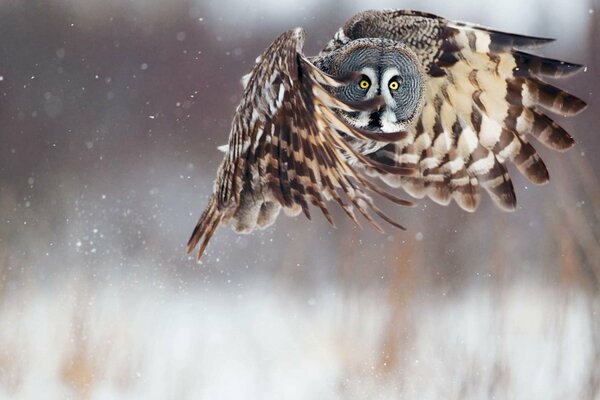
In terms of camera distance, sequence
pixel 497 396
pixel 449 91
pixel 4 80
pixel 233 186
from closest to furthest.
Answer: pixel 233 186, pixel 449 91, pixel 497 396, pixel 4 80

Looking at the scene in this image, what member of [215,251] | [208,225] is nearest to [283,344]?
[215,251]

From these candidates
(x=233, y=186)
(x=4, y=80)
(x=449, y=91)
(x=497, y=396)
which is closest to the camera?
(x=233, y=186)

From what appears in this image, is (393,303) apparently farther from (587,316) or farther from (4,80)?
(4,80)

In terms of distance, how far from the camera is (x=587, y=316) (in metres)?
2.94

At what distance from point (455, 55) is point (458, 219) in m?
1.51

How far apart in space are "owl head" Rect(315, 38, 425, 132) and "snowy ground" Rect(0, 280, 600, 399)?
149 centimetres

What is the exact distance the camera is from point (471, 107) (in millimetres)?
1663

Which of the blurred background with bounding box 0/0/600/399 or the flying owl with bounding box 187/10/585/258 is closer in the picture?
the flying owl with bounding box 187/10/585/258

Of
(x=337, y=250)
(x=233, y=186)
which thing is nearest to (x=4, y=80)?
(x=337, y=250)

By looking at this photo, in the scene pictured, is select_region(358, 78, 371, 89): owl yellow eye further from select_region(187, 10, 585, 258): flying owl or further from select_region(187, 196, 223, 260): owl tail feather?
select_region(187, 196, 223, 260): owl tail feather

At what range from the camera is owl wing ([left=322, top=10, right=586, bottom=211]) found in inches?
62.2

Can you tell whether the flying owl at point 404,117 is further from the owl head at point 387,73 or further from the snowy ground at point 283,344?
the snowy ground at point 283,344

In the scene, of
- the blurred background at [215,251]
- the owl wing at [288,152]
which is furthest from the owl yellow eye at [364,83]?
the blurred background at [215,251]

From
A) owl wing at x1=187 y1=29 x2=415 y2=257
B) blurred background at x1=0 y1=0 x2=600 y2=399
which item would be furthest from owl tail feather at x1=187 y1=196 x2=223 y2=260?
blurred background at x1=0 y1=0 x2=600 y2=399
